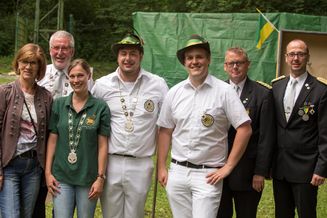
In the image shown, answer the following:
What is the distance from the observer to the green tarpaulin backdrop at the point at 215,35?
35.1ft

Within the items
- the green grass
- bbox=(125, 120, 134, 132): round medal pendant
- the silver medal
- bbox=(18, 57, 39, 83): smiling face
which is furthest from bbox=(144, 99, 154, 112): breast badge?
the green grass

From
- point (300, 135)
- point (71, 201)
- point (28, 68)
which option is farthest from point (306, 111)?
point (28, 68)

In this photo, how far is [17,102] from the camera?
381cm

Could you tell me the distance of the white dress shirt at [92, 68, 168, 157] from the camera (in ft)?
13.2

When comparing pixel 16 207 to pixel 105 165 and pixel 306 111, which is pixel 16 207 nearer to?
pixel 105 165

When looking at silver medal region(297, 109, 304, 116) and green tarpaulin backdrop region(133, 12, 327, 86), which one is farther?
green tarpaulin backdrop region(133, 12, 327, 86)

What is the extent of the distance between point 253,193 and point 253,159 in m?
0.28

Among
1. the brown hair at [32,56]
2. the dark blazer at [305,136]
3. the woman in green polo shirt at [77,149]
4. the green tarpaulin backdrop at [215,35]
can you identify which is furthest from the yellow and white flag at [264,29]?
the brown hair at [32,56]

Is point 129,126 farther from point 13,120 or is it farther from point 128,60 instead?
point 13,120

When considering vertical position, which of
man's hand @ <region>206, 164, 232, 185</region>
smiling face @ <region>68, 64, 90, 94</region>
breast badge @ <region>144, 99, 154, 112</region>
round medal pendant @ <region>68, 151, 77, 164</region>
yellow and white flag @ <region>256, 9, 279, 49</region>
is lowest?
man's hand @ <region>206, 164, 232, 185</region>

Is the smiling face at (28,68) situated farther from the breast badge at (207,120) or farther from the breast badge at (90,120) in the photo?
the breast badge at (207,120)

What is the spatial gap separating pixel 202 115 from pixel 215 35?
784 centimetres

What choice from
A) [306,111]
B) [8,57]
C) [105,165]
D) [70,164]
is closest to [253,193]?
[306,111]

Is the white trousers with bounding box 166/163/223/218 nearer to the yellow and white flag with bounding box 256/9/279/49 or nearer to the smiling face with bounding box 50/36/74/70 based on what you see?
the smiling face with bounding box 50/36/74/70
